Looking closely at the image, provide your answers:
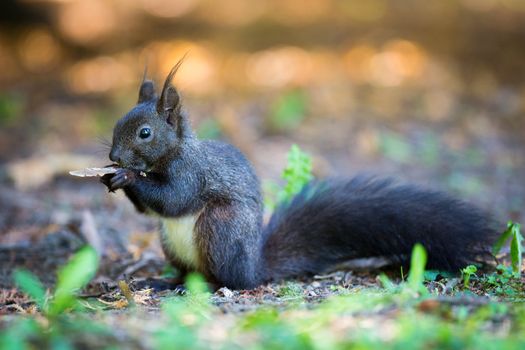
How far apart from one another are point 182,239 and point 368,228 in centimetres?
115

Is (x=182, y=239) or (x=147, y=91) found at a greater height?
(x=147, y=91)

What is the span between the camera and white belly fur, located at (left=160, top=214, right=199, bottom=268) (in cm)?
425

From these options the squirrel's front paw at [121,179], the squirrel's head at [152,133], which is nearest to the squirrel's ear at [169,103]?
the squirrel's head at [152,133]

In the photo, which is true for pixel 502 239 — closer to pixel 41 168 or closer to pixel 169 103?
pixel 169 103

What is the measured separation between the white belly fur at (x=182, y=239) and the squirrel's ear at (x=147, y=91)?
0.85m

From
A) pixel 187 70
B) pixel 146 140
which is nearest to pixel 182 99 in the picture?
pixel 146 140

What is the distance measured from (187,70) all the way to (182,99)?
227 inches

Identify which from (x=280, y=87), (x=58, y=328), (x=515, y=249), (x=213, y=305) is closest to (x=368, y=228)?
A: (x=515, y=249)

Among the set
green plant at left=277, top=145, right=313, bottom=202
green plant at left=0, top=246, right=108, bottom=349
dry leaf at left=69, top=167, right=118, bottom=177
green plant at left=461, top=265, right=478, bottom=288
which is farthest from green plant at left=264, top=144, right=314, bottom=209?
green plant at left=0, top=246, right=108, bottom=349

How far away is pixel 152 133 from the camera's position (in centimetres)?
432

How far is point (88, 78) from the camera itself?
1007 cm

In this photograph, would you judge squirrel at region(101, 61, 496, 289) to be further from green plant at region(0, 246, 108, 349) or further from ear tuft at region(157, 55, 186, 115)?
green plant at region(0, 246, 108, 349)

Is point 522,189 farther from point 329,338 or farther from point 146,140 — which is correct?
point 329,338

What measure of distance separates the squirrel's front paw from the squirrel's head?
0.40 feet
